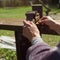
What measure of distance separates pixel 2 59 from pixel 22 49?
2764mm

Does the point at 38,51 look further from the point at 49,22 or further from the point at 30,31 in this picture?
the point at 49,22

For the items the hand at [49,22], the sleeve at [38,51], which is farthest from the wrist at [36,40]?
the hand at [49,22]

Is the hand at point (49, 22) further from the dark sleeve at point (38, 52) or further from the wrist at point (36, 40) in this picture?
the dark sleeve at point (38, 52)

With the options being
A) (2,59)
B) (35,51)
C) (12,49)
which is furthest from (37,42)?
(12,49)

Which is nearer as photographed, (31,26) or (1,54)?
(31,26)

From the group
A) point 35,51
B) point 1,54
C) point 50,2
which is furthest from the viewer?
point 50,2

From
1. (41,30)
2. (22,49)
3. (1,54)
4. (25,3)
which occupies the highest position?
(41,30)

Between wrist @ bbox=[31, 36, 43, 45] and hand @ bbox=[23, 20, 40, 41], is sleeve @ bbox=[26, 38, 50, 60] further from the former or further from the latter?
hand @ bbox=[23, 20, 40, 41]

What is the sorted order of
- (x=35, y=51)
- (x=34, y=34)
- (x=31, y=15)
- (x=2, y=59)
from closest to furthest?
(x=35, y=51) < (x=34, y=34) < (x=31, y=15) < (x=2, y=59)

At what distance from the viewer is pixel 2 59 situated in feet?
17.3

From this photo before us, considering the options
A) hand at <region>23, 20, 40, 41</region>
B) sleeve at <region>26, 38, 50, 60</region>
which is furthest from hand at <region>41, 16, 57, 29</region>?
sleeve at <region>26, 38, 50, 60</region>

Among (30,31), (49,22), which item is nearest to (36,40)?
(30,31)

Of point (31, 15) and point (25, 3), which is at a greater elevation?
point (31, 15)

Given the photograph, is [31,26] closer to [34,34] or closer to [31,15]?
[34,34]
